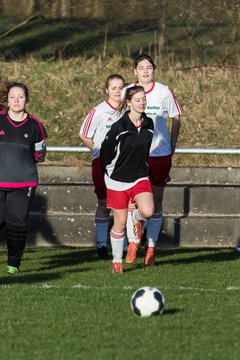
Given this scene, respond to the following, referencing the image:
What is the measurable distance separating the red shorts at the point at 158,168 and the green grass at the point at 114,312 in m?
0.91

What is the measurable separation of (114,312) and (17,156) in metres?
2.77

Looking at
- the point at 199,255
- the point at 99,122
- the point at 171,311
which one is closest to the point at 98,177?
the point at 99,122

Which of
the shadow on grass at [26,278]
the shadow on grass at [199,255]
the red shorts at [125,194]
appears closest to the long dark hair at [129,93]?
the red shorts at [125,194]

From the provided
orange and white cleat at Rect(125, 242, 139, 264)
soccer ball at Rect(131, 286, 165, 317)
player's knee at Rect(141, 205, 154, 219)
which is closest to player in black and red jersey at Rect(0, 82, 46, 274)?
player's knee at Rect(141, 205, 154, 219)

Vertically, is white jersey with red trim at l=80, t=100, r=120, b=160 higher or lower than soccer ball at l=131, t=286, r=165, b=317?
higher

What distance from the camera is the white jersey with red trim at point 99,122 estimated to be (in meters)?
12.4

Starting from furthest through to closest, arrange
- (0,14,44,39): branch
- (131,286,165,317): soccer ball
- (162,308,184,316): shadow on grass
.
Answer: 1. (0,14,44,39): branch
2. (162,308,184,316): shadow on grass
3. (131,286,165,317): soccer ball

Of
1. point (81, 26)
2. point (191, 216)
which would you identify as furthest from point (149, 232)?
point (81, 26)

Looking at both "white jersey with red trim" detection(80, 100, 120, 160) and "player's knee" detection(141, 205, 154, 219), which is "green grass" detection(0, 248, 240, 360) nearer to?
"player's knee" detection(141, 205, 154, 219)

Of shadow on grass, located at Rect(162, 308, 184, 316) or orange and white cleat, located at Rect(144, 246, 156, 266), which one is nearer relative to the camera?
shadow on grass, located at Rect(162, 308, 184, 316)

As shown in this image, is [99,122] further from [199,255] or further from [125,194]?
[199,255]

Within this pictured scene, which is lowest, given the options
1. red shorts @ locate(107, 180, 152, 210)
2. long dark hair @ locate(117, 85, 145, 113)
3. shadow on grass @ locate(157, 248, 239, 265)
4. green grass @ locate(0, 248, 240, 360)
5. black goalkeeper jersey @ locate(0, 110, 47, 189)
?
shadow on grass @ locate(157, 248, 239, 265)

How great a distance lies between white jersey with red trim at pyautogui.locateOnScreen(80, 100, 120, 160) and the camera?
40.8 feet

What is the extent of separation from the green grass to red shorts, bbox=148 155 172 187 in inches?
36.0
